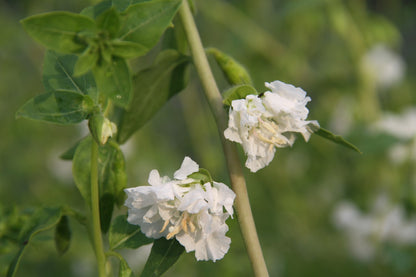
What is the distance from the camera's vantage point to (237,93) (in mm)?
421

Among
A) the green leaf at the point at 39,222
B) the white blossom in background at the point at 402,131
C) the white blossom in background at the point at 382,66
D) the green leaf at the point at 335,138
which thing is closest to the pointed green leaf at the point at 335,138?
the green leaf at the point at 335,138

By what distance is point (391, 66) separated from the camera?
144 cm

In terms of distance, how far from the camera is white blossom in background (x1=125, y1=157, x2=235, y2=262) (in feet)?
1.31

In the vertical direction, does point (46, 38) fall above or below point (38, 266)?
above

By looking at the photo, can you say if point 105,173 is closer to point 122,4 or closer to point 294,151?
point 122,4

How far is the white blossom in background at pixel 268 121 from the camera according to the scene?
0.40 metres

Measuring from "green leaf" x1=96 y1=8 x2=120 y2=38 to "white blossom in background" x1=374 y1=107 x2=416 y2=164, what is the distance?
890 mm

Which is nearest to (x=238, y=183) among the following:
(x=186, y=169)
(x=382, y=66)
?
(x=186, y=169)

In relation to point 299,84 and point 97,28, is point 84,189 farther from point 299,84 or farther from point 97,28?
point 299,84

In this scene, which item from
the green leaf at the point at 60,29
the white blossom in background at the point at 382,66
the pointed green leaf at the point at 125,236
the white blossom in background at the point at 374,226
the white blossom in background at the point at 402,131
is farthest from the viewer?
the white blossom in background at the point at 382,66

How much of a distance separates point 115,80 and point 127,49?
0.09ft

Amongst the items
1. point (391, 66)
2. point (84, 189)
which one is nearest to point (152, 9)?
point (84, 189)

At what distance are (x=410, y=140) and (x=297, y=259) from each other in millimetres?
601

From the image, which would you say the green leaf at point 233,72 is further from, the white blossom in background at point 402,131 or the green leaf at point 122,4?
the white blossom in background at point 402,131
